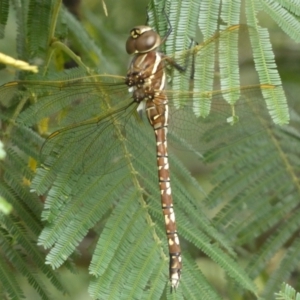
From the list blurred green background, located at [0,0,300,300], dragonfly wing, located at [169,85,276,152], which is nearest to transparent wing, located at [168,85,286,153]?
dragonfly wing, located at [169,85,276,152]

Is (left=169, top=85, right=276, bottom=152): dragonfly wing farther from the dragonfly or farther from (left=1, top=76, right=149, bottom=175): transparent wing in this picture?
(left=1, top=76, right=149, bottom=175): transparent wing

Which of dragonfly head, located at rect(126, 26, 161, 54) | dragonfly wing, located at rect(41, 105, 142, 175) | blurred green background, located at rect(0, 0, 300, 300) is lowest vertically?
dragonfly wing, located at rect(41, 105, 142, 175)

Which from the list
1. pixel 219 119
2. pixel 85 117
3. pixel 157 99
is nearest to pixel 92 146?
pixel 85 117

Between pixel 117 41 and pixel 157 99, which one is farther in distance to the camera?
pixel 117 41

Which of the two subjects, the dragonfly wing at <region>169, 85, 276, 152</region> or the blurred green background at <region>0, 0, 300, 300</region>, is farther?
the blurred green background at <region>0, 0, 300, 300</region>

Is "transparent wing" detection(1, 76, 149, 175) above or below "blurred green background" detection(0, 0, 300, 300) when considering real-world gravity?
below

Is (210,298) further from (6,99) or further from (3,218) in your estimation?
(6,99)

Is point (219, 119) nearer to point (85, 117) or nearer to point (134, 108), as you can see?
point (134, 108)

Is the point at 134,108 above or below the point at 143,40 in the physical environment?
below
